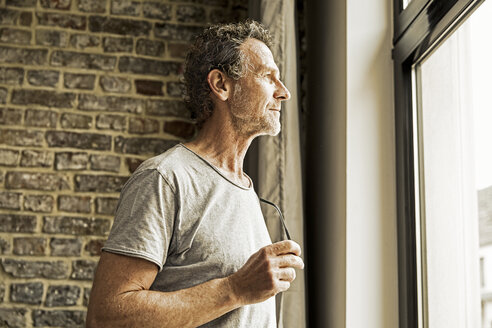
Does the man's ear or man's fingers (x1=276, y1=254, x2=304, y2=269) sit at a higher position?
the man's ear

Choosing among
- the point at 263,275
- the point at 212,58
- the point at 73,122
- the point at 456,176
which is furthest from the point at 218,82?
the point at 73,122

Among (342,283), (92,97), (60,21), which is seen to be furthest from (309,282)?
(60,21)

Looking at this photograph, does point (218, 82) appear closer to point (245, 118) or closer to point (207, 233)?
point (245, 118)

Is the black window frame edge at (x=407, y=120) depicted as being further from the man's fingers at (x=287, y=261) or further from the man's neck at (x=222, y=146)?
the man's fingers at (x=287, y=261)

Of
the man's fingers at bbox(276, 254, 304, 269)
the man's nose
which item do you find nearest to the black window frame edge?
the man's nose

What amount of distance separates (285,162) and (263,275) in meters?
1.12

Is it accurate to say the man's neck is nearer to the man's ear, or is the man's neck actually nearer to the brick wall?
the man's ear

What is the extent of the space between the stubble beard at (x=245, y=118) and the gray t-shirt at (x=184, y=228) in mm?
193

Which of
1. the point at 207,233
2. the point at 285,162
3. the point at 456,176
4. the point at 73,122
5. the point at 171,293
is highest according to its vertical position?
the point at 73,122

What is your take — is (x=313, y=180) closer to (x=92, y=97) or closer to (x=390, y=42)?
(x=390, y=42)

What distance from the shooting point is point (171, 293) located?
1273mm

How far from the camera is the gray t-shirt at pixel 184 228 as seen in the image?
1284mm

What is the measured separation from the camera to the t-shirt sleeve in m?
1.26

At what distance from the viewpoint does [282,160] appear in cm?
235
